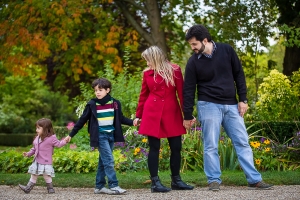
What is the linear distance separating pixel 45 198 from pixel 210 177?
5.70 ft

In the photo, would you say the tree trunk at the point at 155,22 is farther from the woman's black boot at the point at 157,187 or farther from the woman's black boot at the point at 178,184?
the woman's black boot at the point at 157,187

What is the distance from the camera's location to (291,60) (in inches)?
602

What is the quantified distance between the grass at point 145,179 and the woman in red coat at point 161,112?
835mm

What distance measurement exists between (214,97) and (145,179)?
1752 mm

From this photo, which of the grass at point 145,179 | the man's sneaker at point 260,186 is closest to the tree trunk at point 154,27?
the grass at point 145,179

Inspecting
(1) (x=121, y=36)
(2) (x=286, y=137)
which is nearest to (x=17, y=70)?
(1) (x=121, y=36)

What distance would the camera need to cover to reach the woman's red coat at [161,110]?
664 centimetres

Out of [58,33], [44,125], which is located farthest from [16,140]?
[44,125]

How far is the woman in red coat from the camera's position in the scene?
21.8 feet

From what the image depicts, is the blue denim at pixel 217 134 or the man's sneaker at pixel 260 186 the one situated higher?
the blue denim at pixel 217 134

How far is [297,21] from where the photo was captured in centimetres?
1405

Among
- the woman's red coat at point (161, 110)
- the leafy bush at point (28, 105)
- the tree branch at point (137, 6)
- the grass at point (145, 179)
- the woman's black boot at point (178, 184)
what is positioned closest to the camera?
the woman's red coat at point (161, 110)

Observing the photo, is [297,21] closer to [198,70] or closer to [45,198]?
[198,70]

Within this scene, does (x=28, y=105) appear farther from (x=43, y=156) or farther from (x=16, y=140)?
(x=43, y=156)
